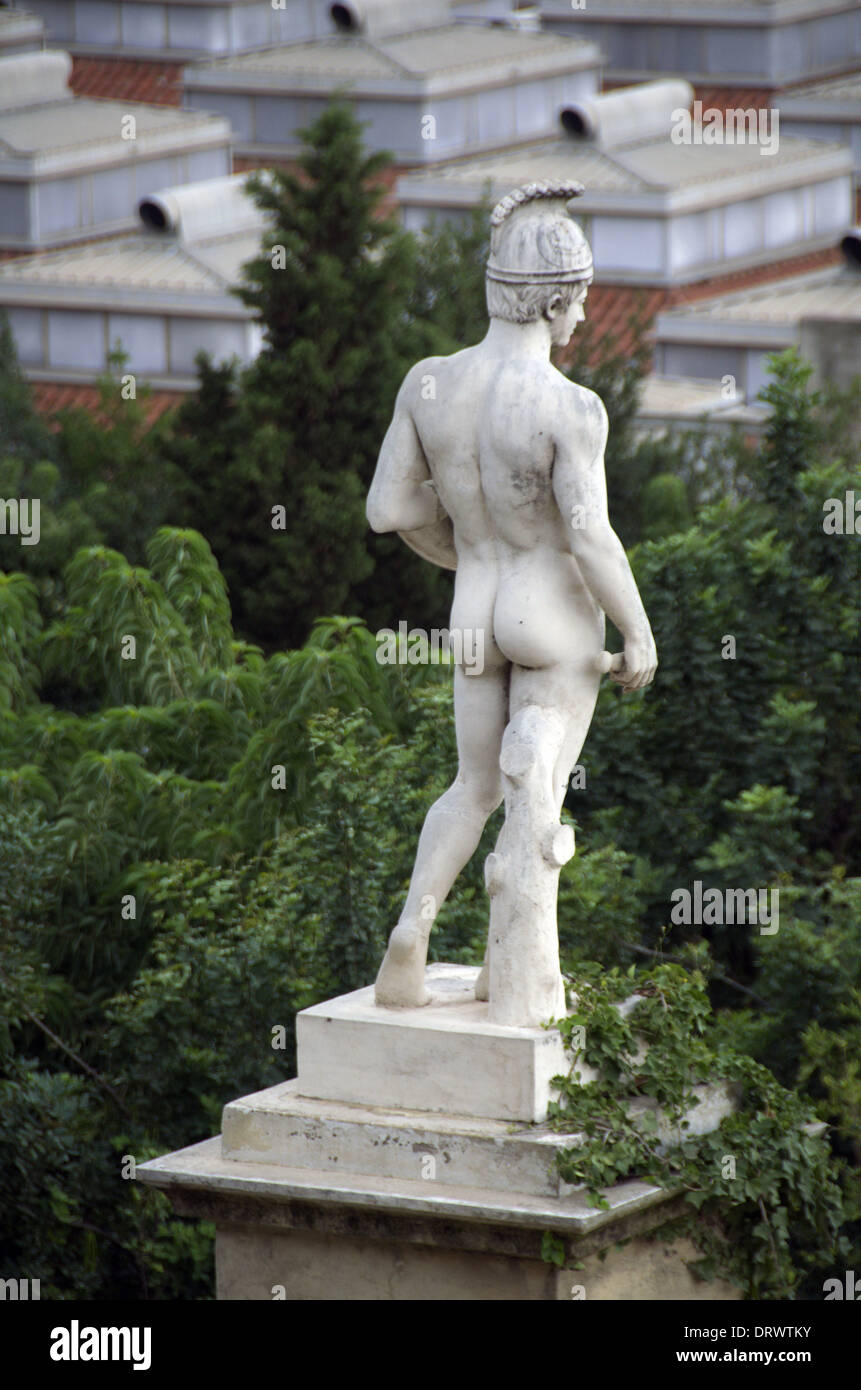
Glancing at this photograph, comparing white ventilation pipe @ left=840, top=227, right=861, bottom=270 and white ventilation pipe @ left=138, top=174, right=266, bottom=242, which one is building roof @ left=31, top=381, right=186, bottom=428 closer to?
white ventilation pipe @ left=138, top=174, right=266, bottom=242

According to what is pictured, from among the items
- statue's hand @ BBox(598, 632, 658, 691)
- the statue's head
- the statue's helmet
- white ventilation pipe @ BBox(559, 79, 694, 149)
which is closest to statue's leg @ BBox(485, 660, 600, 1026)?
statue's hand @ BBox(598, 632, 658, 691)

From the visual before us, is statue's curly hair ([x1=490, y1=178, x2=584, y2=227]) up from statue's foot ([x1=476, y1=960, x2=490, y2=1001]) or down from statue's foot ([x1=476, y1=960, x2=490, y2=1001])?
up

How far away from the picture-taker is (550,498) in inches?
457

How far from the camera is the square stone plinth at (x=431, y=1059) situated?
38.0 ft

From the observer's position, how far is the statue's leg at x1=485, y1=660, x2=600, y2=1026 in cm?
1170

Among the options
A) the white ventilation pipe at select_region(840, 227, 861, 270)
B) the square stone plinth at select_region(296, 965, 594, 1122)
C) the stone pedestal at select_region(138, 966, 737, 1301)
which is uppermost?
the white ventilation pipe at select_region(840, 227, 861, 270)

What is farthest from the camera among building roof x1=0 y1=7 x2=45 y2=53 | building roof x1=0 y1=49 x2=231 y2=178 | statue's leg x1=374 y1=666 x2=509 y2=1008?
building roof x1=0 y1=7 x2=45 y2=53

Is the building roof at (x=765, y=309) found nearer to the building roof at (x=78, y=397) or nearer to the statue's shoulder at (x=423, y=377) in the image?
the building roof at (x=78, y=397)

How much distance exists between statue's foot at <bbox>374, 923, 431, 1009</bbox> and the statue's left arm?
5.15 feet

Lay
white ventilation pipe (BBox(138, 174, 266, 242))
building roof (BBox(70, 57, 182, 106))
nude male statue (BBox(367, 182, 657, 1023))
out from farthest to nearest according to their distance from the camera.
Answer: building roof (BBox(70, 57, 182, 106)) < white ventilation pipe (BBox(138, 174, 266, 242)) < nude male statue (BBox(367, 182, 657, 1023))

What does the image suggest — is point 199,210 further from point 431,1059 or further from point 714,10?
point 431,1059

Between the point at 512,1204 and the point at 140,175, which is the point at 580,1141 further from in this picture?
the point at 140,175

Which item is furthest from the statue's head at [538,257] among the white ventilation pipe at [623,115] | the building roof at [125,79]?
the building roof at [125,79]
